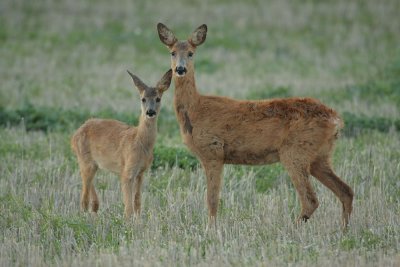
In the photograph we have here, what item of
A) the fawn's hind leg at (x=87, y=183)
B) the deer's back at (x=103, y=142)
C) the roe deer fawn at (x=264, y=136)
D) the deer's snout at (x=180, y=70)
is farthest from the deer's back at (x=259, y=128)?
the fawn's hind leg at (x=87, y=183)

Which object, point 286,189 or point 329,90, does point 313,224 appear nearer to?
point 286,189

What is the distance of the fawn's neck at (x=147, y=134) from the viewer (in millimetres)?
10969


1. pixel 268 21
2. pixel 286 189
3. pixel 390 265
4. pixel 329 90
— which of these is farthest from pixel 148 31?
pixel 390 265

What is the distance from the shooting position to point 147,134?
11.0 m

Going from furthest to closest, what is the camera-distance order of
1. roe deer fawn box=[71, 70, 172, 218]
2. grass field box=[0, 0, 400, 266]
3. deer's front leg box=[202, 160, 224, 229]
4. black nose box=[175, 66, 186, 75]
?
roe deer fawn box=[71, 70, 172, 218], black nose box=[175, 66, 186, 75], deer's front leg box=[202, 160, 224, 229], grass field box=[0, 0, 400, 266]

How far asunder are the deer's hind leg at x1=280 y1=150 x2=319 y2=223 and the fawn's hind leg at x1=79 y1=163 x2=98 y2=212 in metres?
2.90

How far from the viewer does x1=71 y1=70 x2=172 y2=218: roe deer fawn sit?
10.8m

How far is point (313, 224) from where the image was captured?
31.0ft

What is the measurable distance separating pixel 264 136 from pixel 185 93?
1.26 meters

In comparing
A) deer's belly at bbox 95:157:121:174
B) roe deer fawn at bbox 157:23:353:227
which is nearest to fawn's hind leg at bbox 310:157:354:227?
roe deer fawn at bbox 157:23:353:227

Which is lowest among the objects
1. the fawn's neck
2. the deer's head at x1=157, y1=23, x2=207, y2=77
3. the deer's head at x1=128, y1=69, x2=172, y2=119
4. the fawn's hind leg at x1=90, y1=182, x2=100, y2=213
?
the fawn's hind leg at x1=90, y1=182, x2=100, y2=213

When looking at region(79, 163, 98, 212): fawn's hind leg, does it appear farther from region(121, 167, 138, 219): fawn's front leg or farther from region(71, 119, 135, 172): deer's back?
region(121, 167, 138, 219): fawn's front leg

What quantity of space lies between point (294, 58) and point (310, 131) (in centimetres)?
1626

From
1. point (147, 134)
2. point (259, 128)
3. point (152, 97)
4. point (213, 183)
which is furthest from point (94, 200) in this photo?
point (259, 128)
